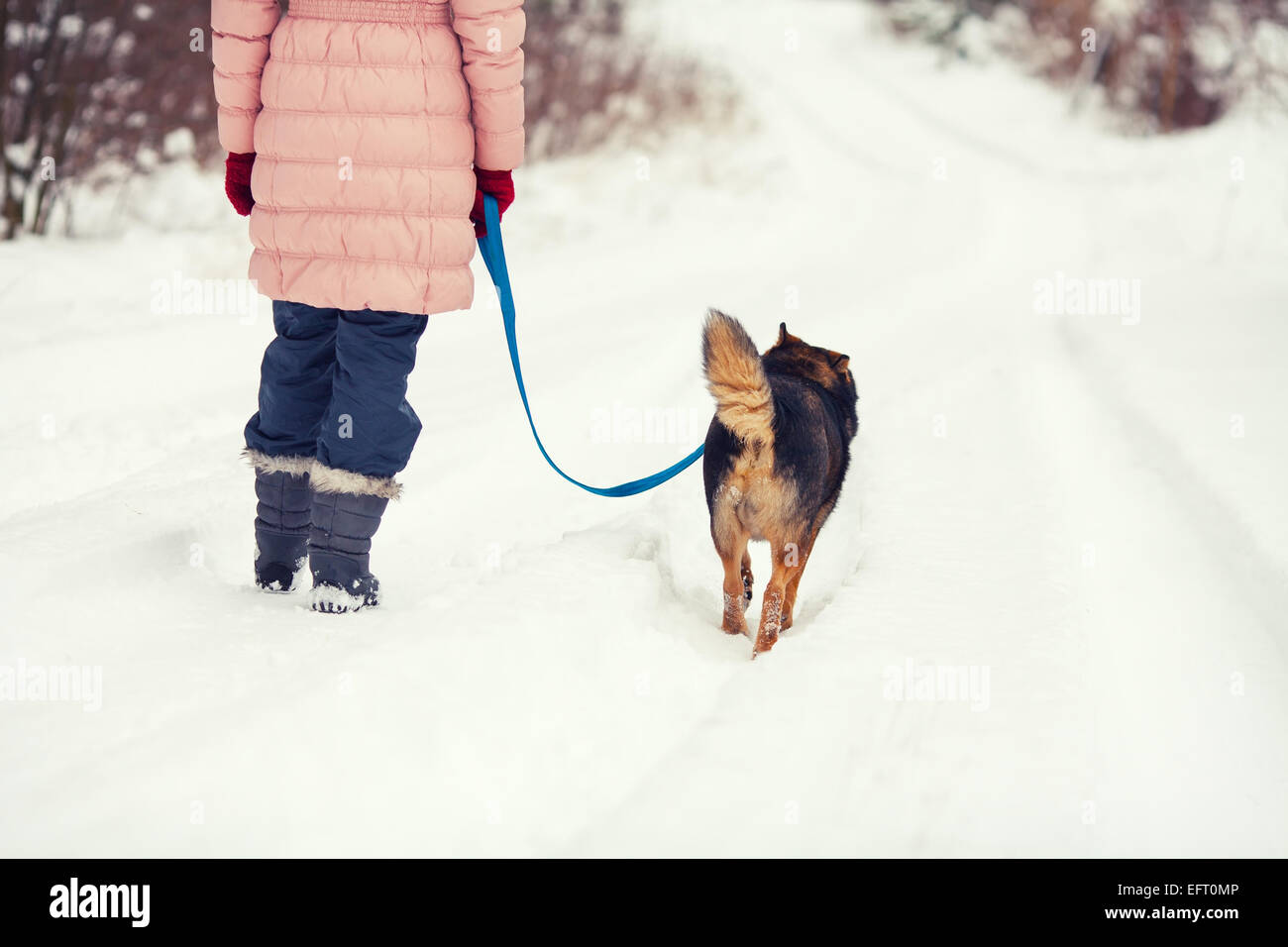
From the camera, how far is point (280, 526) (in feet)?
10.1

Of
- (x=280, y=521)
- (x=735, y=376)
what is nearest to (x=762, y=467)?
(x=735, y=376)

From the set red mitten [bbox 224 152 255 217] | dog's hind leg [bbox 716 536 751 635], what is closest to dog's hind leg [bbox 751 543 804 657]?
dog's hind leg [bbox 716 536 751 635]

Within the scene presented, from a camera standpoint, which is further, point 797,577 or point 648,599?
point 797,577

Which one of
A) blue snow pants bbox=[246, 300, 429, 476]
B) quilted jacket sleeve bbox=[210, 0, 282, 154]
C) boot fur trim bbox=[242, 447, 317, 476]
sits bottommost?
boot fur trim bbox=[242, 447, 317, 476]

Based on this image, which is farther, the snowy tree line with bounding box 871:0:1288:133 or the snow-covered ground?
the snowy tree line with bounding box 871:0:1288:133

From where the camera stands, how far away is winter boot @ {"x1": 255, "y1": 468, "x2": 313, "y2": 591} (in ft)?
9.95

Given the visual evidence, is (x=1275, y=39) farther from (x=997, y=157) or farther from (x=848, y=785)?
(x=848, y=785)

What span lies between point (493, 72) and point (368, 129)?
0.36 meters

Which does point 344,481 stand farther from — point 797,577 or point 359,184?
point 797,577

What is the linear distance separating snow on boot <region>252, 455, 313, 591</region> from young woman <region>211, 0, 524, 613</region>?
0.13 metres

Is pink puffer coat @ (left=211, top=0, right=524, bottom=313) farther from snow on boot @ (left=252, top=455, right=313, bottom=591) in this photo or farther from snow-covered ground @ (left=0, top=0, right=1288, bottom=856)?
snow-covered ground @ (left=0, top=0, right=1288, bottom=856)

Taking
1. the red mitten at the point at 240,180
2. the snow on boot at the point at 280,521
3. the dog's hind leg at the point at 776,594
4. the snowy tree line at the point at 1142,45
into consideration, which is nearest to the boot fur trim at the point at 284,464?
the snow on boot at the point at 280,521

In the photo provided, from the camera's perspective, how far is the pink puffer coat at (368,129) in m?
2.57
